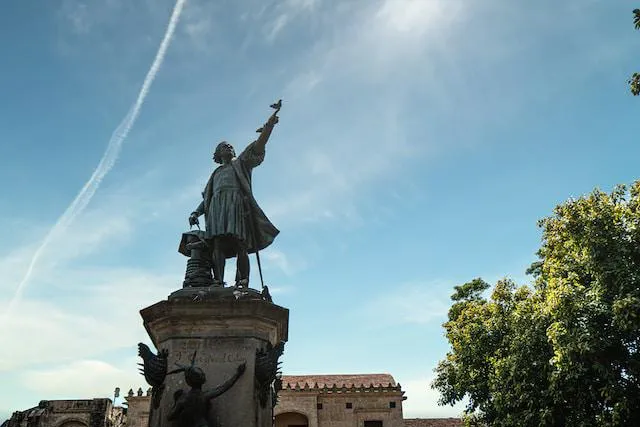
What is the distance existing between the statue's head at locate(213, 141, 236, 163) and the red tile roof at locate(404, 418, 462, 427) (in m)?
29.7

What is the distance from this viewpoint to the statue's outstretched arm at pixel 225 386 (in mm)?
6336

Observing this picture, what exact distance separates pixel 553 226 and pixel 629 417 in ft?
20.0

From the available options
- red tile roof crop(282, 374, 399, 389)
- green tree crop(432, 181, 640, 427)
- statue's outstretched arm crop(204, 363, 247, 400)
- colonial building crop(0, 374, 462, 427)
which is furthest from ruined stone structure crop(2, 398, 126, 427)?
statue's outstretched arm crop(204, 363, 247, 400)

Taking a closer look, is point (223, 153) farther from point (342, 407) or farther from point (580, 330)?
point (342, 407)

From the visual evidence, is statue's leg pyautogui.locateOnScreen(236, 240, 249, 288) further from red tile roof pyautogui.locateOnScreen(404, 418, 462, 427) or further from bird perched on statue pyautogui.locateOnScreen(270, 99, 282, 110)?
red tile roof pyautogui.locateOnScreen(404, 418, 462, 427)

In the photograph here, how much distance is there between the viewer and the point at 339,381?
35562 mm

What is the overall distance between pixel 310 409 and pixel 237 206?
89.7 feet

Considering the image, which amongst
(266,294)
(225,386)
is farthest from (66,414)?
(225,386)

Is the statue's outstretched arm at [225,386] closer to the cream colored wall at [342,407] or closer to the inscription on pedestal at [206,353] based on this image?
the inscription on pedestal at [206,353]

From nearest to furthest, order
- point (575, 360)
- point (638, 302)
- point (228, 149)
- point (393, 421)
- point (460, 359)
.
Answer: point (228, 149)
point (638, 302)
point (575, 360)
point (460, 359)
point (393, 421)

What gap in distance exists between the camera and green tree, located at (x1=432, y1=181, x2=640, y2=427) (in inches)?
575

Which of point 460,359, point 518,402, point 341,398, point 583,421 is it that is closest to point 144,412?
point 341,398

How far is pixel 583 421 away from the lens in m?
15.5

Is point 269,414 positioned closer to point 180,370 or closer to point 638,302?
point 180,370
